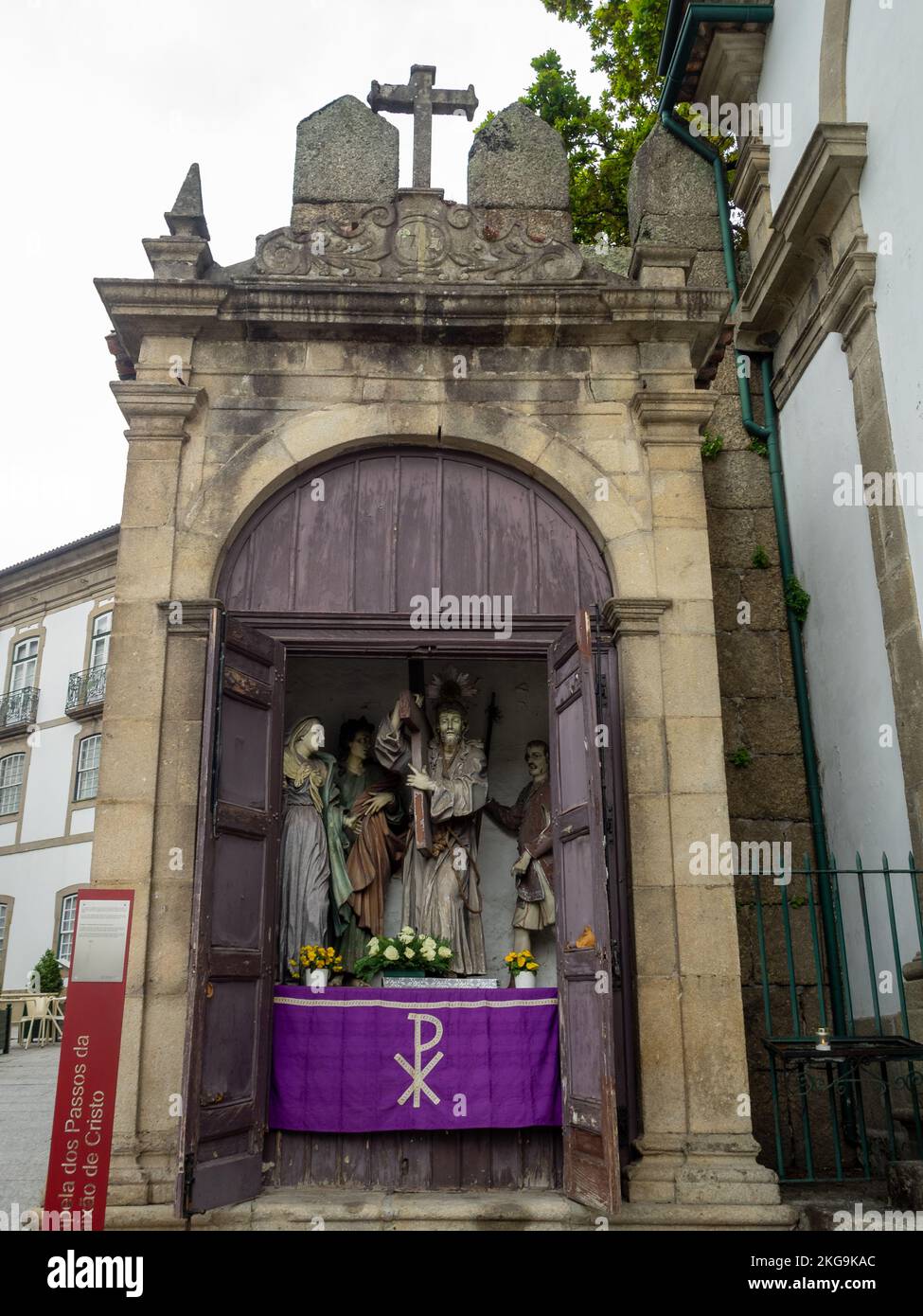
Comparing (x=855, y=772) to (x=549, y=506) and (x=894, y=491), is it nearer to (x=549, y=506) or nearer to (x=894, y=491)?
(x=894, y=491)

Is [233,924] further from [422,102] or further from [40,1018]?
[40,1018]

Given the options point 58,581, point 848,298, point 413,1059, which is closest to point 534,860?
point 413,1059

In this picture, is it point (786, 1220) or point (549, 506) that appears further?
point (549, 506)

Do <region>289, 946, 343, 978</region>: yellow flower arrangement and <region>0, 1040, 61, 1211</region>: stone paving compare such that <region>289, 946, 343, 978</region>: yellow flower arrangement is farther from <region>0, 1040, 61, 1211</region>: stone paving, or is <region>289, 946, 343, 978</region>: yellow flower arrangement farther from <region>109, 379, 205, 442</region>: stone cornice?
<region>109, 379, 205, 442</region>: stone cornice

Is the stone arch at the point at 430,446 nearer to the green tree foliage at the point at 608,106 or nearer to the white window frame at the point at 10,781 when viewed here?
the green tree foliage at the point at 608,106

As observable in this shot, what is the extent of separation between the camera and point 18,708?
30.7 metres

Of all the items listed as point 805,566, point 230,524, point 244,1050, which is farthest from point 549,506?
point 244,1050

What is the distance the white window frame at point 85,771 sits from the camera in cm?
2852

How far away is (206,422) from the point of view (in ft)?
25.5

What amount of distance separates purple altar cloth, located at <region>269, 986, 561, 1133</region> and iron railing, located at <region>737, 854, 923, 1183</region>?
144 cm

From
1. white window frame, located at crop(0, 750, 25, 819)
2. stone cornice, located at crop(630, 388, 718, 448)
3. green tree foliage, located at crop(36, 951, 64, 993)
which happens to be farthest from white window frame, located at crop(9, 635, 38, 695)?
stone cornice, located at crop(630, 388, 718, 448)

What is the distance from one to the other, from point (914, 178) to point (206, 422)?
16.1 ft

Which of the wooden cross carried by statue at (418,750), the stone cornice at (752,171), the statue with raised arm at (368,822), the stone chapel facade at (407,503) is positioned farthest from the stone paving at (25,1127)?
the stone cornice at (752,171)

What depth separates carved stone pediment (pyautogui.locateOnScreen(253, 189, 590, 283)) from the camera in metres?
8.07
